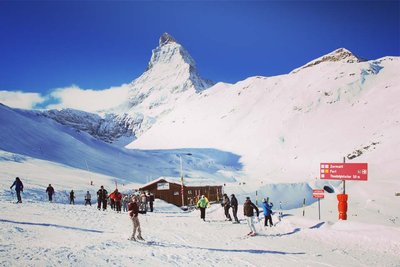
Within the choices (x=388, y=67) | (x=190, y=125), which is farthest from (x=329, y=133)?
(x=190, y=125)

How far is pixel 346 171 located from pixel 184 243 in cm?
1142

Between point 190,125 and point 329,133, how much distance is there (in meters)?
71.0

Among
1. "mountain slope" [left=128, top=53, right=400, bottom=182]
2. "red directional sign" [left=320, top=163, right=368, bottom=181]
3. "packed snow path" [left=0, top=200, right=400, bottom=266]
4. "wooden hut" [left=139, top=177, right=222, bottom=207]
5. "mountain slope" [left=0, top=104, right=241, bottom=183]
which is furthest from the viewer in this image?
"mountain slope" [left=128, top=53, right=400, bottom=182]

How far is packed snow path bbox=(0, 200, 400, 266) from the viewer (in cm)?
1190

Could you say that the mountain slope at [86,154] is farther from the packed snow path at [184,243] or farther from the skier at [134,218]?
the skier at [134,218]

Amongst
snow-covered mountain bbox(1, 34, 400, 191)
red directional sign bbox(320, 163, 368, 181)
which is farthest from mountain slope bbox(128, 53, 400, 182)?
red directional sign bbox(320, 163, 368, 181)

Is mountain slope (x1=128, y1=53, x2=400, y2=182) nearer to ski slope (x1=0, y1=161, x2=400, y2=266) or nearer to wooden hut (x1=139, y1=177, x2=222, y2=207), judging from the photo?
wooden hut (x1=139, y1=177, x2=222, y2=207)

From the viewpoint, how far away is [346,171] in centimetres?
2180

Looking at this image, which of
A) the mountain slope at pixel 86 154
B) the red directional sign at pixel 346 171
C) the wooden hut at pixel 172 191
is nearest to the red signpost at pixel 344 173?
the red directional sign at pixel 346 171

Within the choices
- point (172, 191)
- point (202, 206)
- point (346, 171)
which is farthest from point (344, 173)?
point (172, 191)

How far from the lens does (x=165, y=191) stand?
50469 millimetres

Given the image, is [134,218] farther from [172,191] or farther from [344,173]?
[172,191]

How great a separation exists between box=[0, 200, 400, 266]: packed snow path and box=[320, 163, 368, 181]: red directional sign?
10.0 ft

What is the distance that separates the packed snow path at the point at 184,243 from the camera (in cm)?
1190
